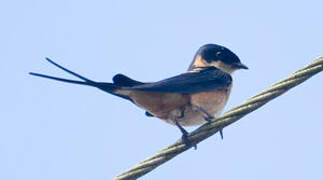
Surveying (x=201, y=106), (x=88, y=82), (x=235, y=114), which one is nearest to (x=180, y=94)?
(x=201, y=106)

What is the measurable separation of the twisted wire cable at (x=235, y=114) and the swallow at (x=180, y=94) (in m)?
0.63

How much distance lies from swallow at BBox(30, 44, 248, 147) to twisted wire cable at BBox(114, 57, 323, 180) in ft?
2.08

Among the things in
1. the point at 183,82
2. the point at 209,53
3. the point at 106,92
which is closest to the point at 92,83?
the point at 106,92

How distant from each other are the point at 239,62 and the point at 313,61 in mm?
2816

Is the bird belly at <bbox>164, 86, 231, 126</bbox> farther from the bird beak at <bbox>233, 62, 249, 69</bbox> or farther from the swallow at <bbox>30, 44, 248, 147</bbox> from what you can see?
the bird beak at <bbox>233, 62, 249, 69</bbox>

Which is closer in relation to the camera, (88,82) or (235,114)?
(235,114)

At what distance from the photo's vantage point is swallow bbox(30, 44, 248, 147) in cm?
505

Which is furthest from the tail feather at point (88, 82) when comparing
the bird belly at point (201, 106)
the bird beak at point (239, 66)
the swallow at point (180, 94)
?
the bird beak at point (239, 66)

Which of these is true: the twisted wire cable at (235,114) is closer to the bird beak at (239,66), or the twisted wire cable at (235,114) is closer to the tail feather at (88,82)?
the tail feather at (88,82)

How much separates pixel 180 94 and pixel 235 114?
4.36 ft

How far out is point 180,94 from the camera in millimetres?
5348

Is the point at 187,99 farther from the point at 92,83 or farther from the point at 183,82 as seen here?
the point at 92,83

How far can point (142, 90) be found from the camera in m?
5.07

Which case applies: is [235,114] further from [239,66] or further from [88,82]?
[239,66]
